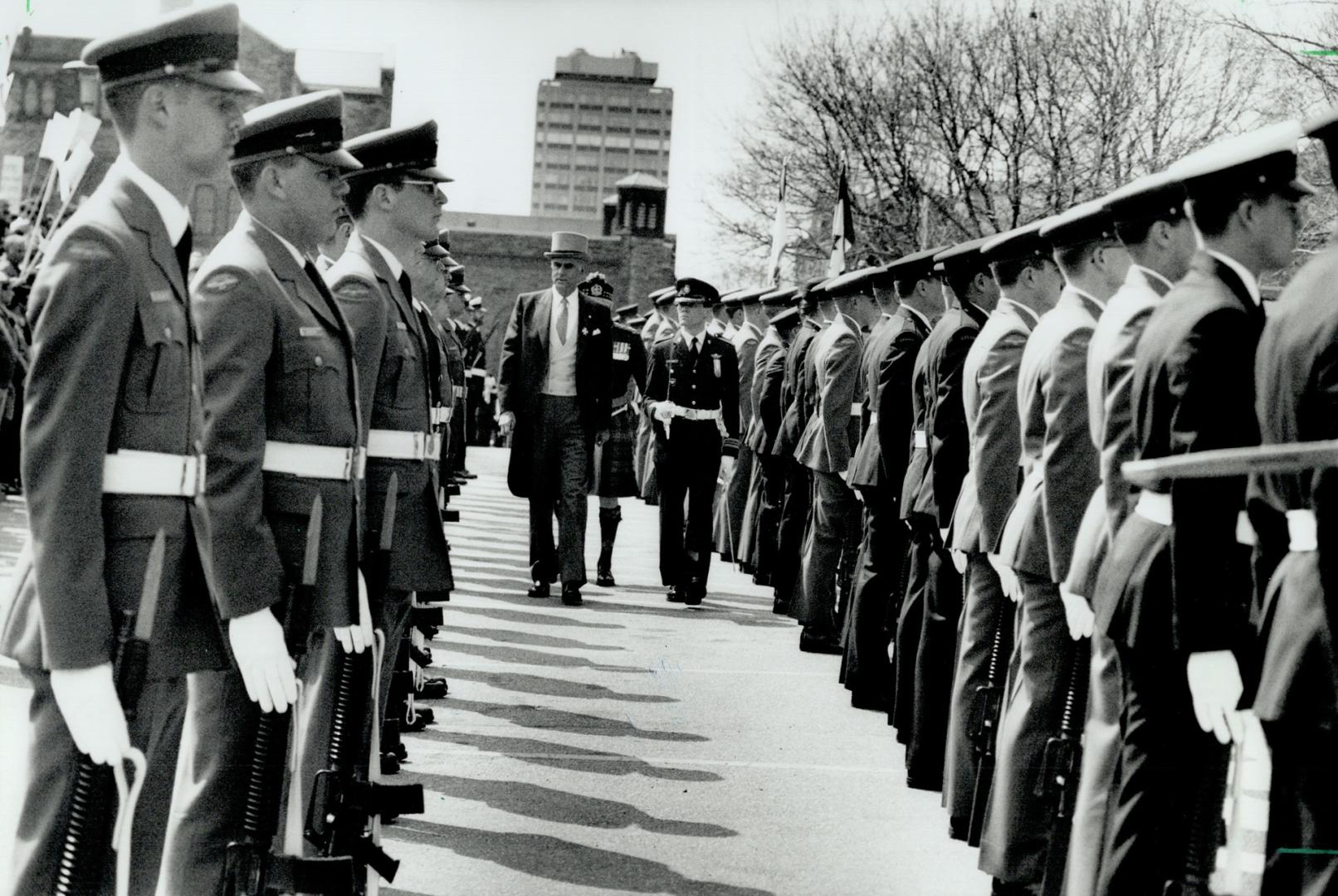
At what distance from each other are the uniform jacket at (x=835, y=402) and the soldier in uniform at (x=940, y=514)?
7.70 feet

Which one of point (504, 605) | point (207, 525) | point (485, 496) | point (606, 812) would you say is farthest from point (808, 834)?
point (485, 496)

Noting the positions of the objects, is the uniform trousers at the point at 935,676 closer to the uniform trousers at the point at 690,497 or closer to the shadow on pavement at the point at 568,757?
the shadow on pavement at the point at 568,757

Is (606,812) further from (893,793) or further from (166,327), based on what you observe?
(166,327)

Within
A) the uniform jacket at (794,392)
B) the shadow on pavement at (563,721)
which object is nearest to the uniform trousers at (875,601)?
the shadow on pavement at (563,721)

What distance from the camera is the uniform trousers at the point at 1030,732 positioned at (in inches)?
201

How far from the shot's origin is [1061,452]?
198 inches

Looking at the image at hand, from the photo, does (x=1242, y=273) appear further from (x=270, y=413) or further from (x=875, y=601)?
(x=875, y=601)

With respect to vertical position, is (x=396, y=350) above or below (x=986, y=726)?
above

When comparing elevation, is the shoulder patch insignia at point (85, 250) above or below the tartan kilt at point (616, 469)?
above

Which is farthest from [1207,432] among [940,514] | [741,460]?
[741,460]

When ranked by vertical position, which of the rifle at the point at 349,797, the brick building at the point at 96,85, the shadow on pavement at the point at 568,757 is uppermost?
the brick building at the point at 96,85

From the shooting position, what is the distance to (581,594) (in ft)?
40.5

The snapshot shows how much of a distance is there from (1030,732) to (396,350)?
2159mm

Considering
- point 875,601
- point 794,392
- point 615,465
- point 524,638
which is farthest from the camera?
point 615,465
